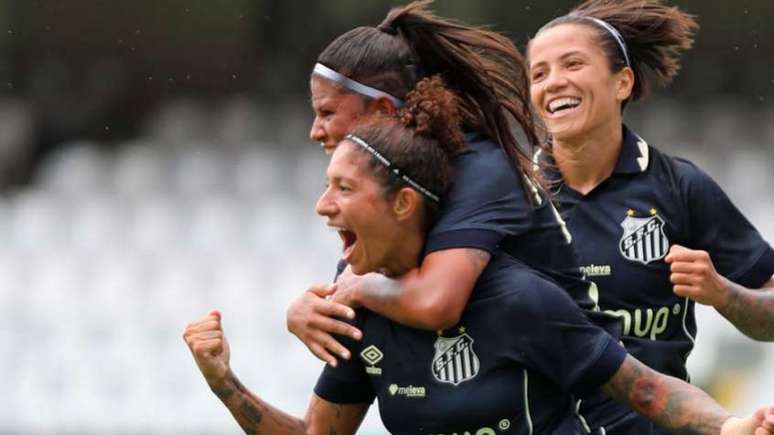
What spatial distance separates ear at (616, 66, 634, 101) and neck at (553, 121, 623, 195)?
0.11 m

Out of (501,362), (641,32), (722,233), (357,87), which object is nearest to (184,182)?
(641,32)

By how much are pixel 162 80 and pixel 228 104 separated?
0.59m

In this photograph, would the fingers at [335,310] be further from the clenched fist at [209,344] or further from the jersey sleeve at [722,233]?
the jersey sleeve at [722,233]

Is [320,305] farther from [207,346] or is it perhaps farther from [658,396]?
[658,396]

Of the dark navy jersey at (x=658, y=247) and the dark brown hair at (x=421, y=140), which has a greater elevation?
the dark brown hair at (x=421, y=140)

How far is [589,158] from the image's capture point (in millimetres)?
4750

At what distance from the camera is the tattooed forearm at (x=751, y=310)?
439 cm

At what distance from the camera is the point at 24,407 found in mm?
9602

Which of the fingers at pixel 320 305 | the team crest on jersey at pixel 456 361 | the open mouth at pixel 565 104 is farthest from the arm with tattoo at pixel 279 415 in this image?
the open mouth at pixel 565 104

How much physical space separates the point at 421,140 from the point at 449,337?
454 mm

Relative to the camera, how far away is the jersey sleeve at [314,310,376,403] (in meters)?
3.99

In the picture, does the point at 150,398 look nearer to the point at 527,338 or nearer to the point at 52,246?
the point at 52,246

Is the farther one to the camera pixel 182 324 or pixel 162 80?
pixel 162 80

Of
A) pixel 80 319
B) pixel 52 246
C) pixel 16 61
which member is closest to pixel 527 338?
pixel 80 319
